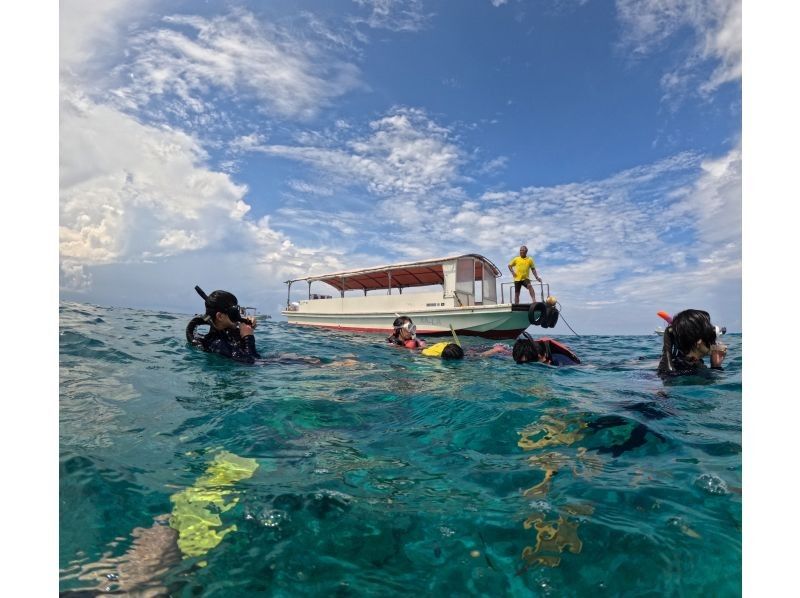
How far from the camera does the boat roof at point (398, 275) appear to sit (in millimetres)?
20373

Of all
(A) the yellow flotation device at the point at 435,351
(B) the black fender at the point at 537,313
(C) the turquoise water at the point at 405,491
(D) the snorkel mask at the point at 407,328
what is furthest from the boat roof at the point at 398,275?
(C) the turquoise water at the point at 405,491

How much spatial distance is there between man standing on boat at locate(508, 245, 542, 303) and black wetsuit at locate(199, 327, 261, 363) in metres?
12.3

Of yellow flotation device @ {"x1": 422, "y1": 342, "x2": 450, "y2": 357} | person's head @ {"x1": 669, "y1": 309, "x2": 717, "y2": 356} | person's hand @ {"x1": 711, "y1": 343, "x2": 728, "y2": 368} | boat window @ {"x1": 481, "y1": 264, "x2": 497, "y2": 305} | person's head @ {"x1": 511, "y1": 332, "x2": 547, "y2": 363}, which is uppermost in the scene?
boat window @ {"x1": 481, "y1": 264, "x2": 497, "y2": 305}

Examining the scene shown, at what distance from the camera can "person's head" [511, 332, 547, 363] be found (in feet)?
27.9

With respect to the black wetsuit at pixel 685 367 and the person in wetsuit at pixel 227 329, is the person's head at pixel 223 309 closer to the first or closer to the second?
the person in wetsuit at pixel 227 329

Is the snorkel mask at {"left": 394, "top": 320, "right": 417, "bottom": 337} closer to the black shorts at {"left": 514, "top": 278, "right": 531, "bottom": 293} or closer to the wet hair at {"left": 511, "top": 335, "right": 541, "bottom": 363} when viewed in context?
the wet hair at {"left": 511, "top": 335, "right": 541, "bottom": 363}

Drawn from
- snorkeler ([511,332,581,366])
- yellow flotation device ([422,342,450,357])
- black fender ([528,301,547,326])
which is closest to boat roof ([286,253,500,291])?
black fender ([528,301,547,326])

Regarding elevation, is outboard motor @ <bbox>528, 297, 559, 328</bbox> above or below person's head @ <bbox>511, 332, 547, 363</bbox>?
above

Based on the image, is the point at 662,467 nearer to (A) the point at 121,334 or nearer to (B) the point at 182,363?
(B) the point at 182,363

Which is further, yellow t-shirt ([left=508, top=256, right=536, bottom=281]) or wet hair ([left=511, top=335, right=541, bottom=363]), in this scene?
yellow t-shirt ([left=508, top=256, right=536, bottom=281])

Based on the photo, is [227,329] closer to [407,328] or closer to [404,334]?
[404,334]

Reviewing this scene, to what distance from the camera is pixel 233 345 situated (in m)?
7.27

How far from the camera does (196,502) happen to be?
247cm

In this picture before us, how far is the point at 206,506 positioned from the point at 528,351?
7276mm
